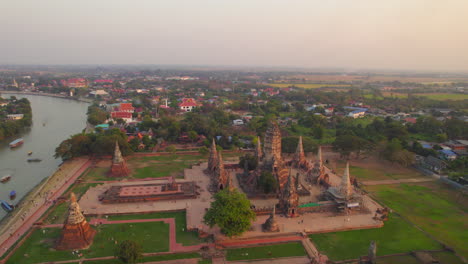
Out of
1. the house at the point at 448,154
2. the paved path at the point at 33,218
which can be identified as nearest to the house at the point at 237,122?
the paved path at the point at 33,218

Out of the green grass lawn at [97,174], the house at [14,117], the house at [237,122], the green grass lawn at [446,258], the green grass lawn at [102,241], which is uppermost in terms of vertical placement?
the house at [14,117]

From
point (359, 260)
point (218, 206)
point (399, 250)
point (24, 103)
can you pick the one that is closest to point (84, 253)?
point (218, 206)

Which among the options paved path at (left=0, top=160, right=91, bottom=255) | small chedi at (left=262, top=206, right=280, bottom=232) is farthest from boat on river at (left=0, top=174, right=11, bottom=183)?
small chedi at (left=262, top=206, right=280, bottom=232)

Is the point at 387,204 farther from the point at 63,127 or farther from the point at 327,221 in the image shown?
the point at 63,127

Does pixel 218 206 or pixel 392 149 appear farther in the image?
pixel 392 149

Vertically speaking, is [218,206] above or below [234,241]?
above

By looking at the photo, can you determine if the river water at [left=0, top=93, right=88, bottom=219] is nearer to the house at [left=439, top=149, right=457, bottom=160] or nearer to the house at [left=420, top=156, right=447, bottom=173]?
the house at [left=420, top=156, right=447, bottom=173]

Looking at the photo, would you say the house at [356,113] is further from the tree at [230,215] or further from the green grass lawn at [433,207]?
the tree at [230,215]
